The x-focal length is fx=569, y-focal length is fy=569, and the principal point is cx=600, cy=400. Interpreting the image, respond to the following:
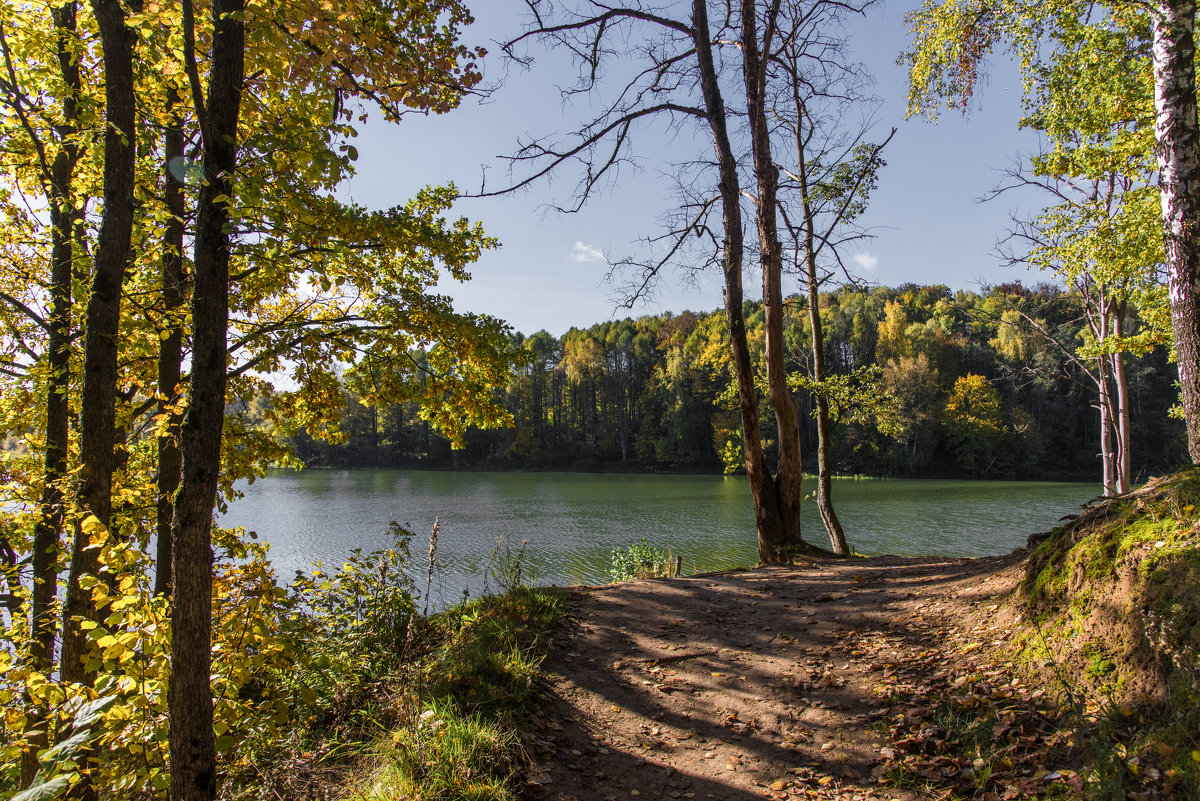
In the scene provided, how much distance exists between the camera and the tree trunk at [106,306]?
337 centimetres

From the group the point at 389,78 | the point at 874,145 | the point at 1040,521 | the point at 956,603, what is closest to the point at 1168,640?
the point at 956,603

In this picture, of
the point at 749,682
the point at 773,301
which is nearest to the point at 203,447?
the point at 749,682

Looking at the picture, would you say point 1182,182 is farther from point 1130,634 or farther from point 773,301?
point 773,301

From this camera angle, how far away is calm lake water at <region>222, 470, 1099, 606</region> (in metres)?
16.4

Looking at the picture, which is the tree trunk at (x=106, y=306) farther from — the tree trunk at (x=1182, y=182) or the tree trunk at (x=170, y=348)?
the tree trunk at (x=1182, y=182)

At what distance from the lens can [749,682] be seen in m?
3.68

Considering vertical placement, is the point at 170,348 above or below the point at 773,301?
below

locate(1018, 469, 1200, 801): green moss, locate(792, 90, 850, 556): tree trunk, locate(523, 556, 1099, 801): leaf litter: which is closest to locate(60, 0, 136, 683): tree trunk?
locate(523, 556, 1099, 801): leaf litter

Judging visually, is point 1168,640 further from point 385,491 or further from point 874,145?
point 385,491

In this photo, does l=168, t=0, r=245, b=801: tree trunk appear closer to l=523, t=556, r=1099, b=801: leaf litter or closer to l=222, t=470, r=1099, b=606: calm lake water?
l=523, t=556, r=1099, b=801: leaf litter

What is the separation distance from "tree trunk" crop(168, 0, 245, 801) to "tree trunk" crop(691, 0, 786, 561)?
568 centimetres

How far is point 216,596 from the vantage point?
374 centimetres

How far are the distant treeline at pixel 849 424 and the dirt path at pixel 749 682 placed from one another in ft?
70.0

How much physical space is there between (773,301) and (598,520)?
17.6 meters
